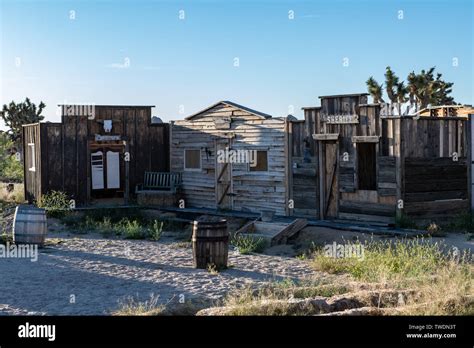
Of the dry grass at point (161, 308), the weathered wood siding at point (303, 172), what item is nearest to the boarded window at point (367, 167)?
Result: the weathered wood siding at point (303, 172)

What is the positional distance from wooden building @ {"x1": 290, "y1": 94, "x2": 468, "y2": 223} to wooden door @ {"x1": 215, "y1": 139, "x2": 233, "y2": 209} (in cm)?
263

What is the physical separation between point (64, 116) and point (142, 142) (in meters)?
2.92

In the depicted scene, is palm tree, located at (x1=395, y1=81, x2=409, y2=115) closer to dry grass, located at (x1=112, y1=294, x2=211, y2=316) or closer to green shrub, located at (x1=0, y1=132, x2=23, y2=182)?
green shrub, located at (x1=0, y1=132, x2=23, y2=182)

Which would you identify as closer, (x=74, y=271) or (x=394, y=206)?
(x=74, y=271)

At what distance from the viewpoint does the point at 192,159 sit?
2352 cm

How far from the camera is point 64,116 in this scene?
2277 cm

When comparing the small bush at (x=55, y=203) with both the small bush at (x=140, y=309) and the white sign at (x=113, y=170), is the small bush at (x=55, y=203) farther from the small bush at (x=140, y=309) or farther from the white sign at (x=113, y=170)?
the small bush at (x=140, y=309)

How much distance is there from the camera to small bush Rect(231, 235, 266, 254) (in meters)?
15.9

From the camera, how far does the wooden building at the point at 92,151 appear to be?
22.8 meters

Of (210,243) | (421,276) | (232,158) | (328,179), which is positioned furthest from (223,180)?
(421,276)

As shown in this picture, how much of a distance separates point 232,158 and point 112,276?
9682 mm

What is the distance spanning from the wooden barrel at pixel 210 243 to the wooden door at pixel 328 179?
6376mm
